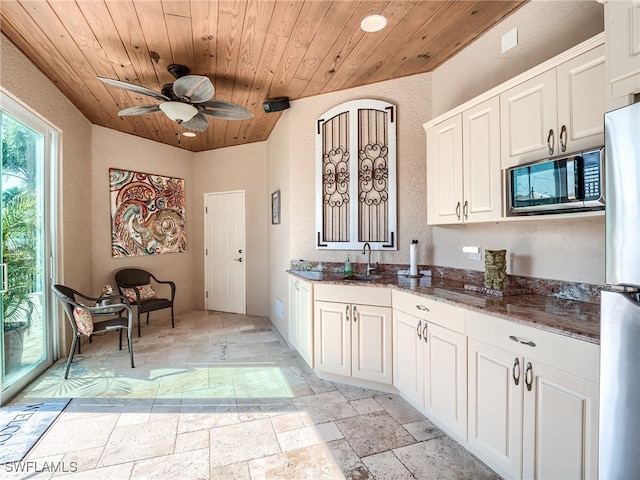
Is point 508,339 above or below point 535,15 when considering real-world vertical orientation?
below

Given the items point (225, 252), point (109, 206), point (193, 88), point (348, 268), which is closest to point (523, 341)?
point (348, 268)

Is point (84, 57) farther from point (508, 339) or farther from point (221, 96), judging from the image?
point (508, 339)

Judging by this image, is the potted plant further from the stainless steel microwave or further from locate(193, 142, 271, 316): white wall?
the stainless steel microwave

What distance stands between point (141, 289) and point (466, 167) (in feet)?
14.4

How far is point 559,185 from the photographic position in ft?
5.48

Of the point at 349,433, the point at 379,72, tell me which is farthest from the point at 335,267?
the point at 379,72

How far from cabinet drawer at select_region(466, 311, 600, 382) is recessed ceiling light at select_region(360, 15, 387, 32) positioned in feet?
6.70

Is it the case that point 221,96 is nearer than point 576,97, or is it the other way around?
point 576,97

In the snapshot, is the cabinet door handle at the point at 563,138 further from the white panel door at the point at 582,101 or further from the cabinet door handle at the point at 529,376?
the cabinet door handle at the point at 529,376

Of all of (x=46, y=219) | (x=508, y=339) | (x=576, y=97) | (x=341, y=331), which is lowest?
(x=341, y=331)

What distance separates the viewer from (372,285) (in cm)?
271

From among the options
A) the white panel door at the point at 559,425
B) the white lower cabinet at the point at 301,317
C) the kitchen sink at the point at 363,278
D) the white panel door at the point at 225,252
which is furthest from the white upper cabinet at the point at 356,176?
the white panel door at the point at 225,252

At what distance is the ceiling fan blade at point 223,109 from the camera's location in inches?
114

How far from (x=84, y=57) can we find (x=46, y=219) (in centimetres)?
161
